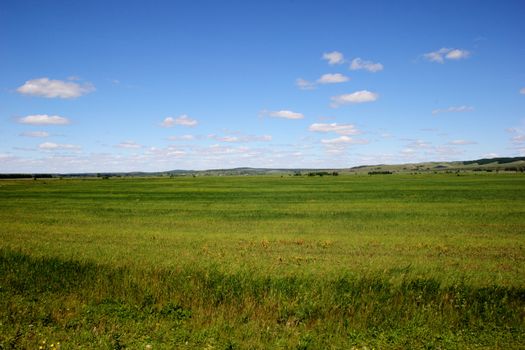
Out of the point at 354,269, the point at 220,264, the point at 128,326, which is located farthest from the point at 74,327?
the point at 354,269

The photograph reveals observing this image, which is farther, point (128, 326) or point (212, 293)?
point (212, 293)

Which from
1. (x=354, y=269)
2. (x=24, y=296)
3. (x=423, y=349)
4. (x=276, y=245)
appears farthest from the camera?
(x=276, y=245)

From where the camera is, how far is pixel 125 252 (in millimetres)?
16672

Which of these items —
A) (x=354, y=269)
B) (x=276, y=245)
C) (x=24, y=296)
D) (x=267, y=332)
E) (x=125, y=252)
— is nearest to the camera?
(x=267, y=332)

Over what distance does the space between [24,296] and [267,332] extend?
24.9 ft

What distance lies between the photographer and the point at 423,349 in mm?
8125

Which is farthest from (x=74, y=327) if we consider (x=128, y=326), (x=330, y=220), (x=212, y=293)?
(x=330, y=220)

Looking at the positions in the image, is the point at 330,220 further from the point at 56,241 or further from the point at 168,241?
the point at 56,241

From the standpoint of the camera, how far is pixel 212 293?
11656 millimetres

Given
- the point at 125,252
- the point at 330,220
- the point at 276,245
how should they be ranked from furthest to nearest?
the point at 330,220 < the point at 276,245 < the point at 125,252

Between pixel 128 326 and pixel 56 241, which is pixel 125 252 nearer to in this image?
pixel 56 241

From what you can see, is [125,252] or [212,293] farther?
[125,252]

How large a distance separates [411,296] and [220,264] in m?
6.77

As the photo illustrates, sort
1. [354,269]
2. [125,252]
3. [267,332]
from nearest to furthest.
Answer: [267,332], [354,269], [125,252]
